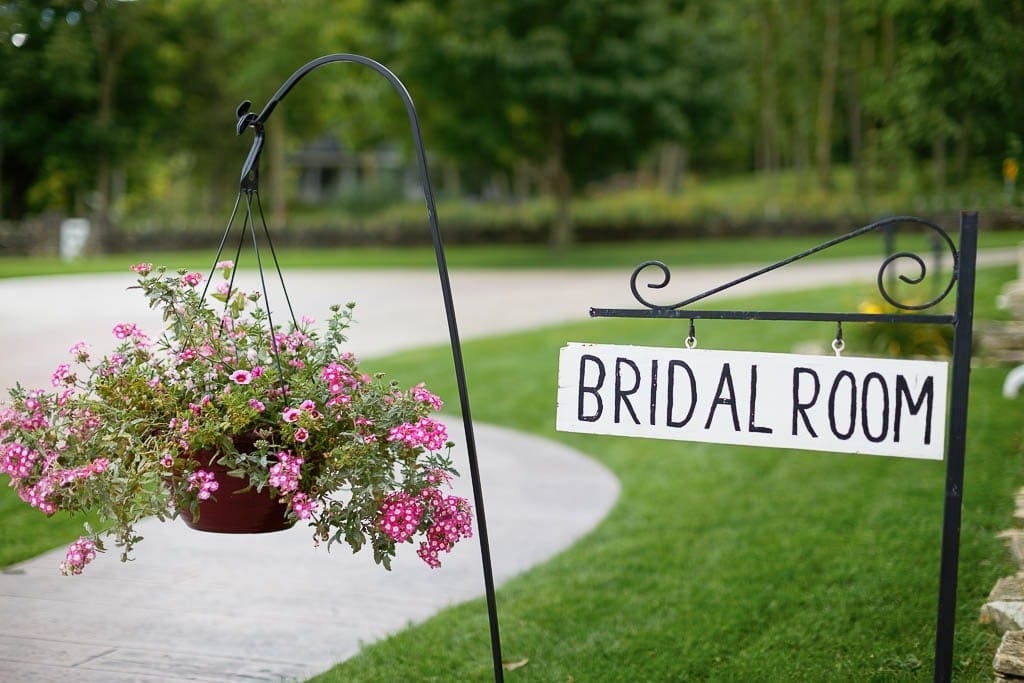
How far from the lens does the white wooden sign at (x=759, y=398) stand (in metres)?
2.35

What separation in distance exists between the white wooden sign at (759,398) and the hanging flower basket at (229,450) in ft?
1.55

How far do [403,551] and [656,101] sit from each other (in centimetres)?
1962

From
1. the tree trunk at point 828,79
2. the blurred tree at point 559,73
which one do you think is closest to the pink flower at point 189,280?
the blurred tree at point 559,73

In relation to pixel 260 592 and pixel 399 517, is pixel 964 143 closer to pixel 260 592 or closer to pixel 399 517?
pixel 260 592

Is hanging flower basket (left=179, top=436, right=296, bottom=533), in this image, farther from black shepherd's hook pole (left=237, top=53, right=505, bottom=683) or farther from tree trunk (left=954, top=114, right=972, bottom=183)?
tree trunk (left=954, top=114, right=972, bottom=183)

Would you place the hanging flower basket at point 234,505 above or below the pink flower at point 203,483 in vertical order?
below

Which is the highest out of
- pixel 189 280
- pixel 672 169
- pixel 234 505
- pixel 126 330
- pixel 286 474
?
pixel 672 169

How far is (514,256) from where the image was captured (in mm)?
26562

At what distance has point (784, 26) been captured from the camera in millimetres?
39875

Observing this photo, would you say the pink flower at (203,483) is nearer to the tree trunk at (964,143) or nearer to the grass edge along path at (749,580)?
the grass edge along path at (749,580)

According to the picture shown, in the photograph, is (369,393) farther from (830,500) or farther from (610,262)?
(610,262)

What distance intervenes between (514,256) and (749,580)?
2213 cm

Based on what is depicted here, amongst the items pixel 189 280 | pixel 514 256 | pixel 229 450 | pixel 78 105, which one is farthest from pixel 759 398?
pixel 78 105

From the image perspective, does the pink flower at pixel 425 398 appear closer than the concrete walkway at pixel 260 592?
Yes
